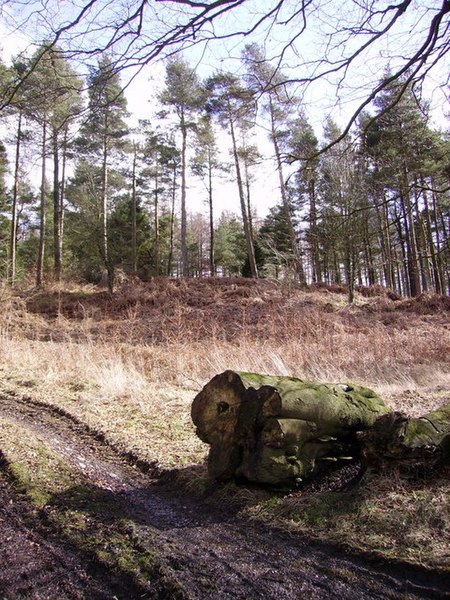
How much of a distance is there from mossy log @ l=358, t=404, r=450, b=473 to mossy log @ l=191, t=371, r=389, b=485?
375mm

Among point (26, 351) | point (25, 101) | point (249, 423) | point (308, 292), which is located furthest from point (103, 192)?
point (249, 423)

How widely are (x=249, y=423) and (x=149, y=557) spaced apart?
108cm

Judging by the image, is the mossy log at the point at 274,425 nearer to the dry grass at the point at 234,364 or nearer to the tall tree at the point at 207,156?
the dry grass at the point at 234,364

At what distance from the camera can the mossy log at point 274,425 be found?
2924mm

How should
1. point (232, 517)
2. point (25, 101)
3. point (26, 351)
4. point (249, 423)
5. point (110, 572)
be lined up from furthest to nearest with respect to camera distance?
point (26, 351) < point (25, 101) < point (249, 423) < point (232, 517) < point (110, 572)

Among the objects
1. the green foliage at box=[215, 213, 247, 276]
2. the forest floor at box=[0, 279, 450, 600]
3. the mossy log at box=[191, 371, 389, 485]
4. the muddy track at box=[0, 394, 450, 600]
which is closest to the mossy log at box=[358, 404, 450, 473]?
the forest floor at box=[0, 279, 450, 600]

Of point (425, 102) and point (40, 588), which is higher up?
point (425, 102)

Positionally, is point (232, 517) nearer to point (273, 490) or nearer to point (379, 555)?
point (273, 490)

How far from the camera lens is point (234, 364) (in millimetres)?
7547

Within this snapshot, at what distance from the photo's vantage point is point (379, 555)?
2.16 m

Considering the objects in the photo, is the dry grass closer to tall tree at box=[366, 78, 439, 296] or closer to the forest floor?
the forest floor

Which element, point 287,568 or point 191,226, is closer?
point 287,568

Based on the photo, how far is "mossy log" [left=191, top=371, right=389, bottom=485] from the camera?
292cm

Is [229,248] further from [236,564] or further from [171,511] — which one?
[236,564]
